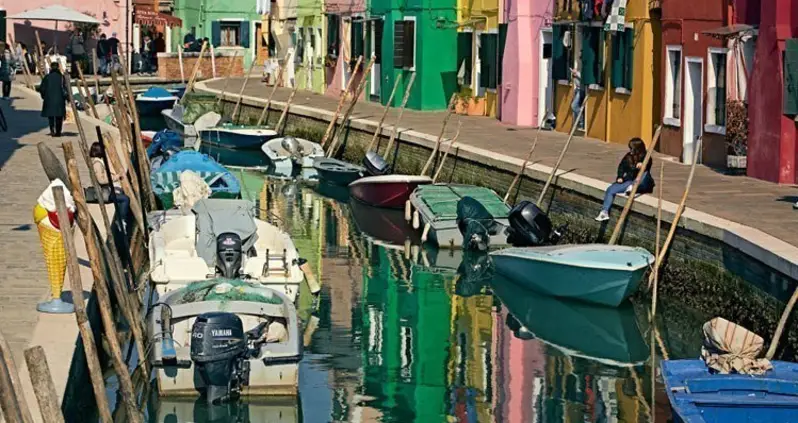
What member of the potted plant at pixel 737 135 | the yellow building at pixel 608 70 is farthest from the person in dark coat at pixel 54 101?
the potted plant at pixel 737 135

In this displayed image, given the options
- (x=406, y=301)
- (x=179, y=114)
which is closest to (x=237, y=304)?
(x=406, y=301)

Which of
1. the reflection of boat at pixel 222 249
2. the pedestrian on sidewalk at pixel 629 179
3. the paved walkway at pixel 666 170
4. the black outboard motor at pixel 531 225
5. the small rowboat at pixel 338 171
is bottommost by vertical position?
the small rowboat at pixel 338 171

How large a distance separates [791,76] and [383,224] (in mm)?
8577

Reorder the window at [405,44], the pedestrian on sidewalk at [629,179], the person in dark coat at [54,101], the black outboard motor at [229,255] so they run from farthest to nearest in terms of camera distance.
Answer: the window at [405,44], the person in dark coat at [54,101], the pedestrian on sidewalk at [629,179], the black outboard motor at [229,255]

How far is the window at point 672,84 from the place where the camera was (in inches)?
1029

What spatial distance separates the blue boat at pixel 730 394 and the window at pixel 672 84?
13107 millimetres

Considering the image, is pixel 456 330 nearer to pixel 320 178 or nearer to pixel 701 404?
pixel 701 404

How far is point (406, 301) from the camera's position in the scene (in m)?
20.8

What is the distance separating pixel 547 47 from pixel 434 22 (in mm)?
5456

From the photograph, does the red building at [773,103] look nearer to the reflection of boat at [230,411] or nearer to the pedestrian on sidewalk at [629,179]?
the pedestrian on sidewalk at [629,179]

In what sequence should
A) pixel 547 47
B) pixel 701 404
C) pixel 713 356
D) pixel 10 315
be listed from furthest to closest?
pixel 547 47 < pixel 10 315 < pixel 713 356 < pixel 701 404

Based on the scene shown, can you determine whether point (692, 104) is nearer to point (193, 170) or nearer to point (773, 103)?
point (773, 103)

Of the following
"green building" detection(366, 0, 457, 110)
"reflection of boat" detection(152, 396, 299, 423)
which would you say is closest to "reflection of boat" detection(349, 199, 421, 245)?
"green building" detection(366, 0, 457, 110)

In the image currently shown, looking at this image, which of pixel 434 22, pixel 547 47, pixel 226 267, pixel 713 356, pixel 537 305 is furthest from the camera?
pixel 434 22
